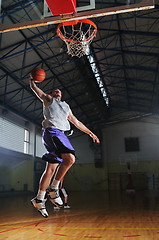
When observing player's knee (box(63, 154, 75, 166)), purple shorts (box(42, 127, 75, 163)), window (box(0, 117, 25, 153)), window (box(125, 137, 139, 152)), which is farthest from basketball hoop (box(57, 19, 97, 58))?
window (box(125, 137, 139, 152))

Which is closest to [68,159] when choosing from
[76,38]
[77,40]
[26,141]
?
[77,40]

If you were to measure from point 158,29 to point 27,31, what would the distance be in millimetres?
6167

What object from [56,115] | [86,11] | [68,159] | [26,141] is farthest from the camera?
[26,141]

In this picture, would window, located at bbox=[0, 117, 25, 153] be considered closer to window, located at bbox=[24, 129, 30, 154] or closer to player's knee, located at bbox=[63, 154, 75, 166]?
window, located at bbox=[24, 129, 30, 154]

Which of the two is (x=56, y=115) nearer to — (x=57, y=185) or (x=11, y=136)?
(x=57, y=185)

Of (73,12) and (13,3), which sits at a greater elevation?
(13,3)

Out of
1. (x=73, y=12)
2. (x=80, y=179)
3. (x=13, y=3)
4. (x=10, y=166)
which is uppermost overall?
(x=13, y=3)

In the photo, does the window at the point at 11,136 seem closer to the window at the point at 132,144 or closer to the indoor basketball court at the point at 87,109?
the indoor basketball court at the point at 87,109

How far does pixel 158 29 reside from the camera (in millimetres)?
11148

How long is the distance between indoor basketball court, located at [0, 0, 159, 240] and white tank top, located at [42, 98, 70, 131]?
436 mm

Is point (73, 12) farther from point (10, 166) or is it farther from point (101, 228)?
point (10, 166)

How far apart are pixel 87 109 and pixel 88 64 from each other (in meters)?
8.40

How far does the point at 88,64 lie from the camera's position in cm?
1350

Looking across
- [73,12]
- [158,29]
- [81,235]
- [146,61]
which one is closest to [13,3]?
Result: [73,12]
